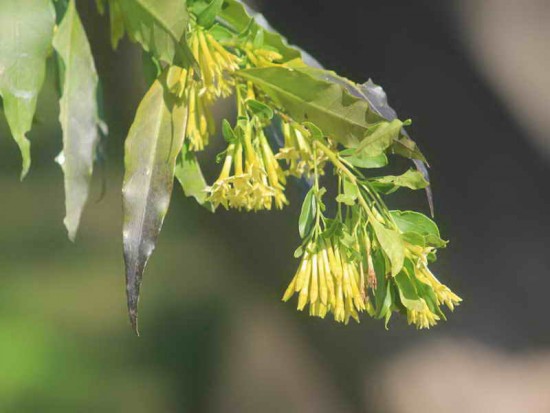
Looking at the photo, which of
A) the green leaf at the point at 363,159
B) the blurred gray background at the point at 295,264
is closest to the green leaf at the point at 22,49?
the green leaf at the point at 363,159

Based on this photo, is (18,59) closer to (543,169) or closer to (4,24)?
(4,24)

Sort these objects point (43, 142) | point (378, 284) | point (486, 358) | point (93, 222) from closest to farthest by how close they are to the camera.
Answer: point (378, 284) → point (43, 142) → point (93, 222) → point (486, 358)

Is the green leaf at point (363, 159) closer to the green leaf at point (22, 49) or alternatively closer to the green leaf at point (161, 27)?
the green leaf at point (161, 27)

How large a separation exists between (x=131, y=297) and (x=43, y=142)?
3.40ft

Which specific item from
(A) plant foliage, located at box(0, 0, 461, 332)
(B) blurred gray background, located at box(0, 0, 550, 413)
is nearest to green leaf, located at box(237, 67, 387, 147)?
(A) plant foliage, located at box(0, 0, 461, 332)

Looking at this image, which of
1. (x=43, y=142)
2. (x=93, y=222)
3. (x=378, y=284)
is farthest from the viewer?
(x=93, y=222)

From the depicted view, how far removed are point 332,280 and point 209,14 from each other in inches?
6.6

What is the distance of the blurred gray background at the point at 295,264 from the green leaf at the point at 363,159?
1.02m

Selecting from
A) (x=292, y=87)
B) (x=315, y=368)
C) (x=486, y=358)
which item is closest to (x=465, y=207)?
(x=486, y=358)

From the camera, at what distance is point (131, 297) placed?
1.43 ft

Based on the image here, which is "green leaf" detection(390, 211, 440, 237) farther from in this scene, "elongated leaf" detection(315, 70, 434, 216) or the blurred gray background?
the blurred gray background

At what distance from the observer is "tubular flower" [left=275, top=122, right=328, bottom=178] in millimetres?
459

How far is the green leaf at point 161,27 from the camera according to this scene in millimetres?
451

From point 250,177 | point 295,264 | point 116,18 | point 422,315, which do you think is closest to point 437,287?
point 422,315
